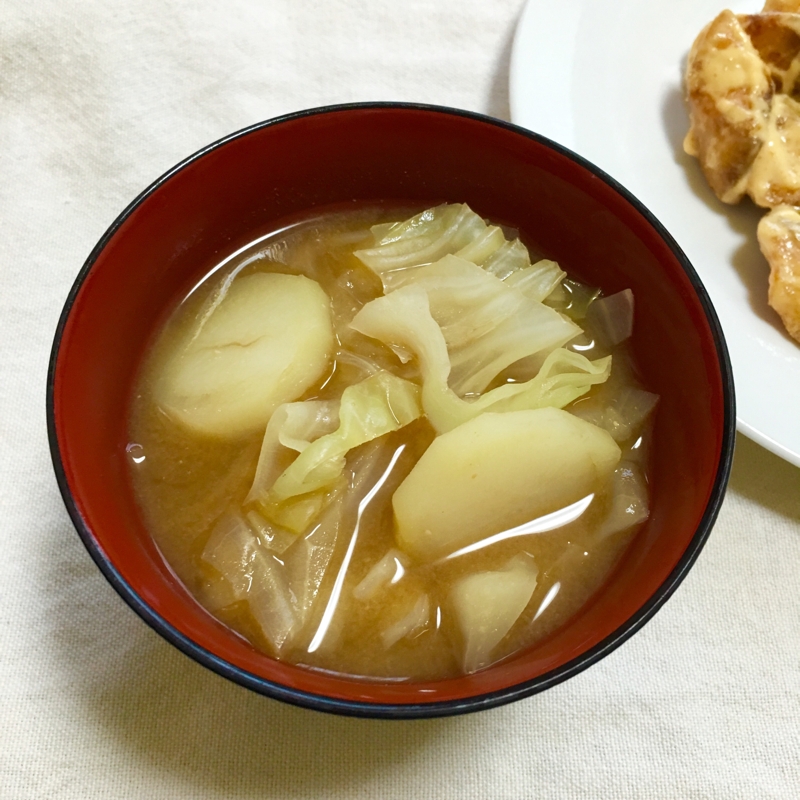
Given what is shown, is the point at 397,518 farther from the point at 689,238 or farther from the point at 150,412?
the point at 689,238

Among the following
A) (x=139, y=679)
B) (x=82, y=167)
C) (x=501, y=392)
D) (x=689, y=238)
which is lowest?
(x=139, y=679)


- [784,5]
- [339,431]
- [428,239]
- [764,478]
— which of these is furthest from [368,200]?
[784,5]

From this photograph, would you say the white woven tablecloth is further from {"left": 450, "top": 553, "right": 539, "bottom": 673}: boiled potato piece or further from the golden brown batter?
the golden brown batter

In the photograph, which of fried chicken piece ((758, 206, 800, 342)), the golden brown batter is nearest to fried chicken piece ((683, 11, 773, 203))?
the golden brown batter

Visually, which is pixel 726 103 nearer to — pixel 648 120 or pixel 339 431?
pixel 648 120

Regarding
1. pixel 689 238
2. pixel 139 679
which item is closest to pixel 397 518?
pixel 139 679

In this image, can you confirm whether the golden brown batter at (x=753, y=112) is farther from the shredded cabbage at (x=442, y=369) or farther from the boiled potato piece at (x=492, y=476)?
the boiled potato piece at (x=492, y=476)

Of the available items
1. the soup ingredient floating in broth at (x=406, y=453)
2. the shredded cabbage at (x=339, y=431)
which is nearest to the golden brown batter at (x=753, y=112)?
the soup ingredient floating in broth at (x=406, y=453)
